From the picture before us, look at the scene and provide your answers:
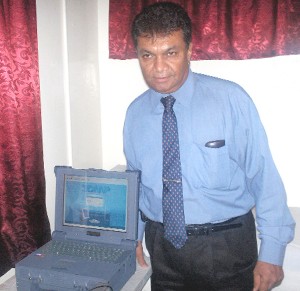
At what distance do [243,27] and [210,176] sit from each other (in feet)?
4.19

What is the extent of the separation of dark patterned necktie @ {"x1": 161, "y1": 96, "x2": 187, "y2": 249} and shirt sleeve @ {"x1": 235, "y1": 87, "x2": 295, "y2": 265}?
23cm

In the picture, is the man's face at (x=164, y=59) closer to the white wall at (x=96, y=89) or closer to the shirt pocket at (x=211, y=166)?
the shirt pocket at (x=211, y=166)

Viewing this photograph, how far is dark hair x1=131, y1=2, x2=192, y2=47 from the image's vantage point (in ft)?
4.00

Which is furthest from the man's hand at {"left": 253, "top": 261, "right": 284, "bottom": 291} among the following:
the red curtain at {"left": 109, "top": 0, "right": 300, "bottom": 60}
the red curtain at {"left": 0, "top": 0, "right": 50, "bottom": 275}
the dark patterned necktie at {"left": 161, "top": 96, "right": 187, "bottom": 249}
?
the red curtain at {"left": 109, "top": 0, "right": 300, "bottom": 60}

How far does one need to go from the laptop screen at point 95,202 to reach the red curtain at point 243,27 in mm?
1308

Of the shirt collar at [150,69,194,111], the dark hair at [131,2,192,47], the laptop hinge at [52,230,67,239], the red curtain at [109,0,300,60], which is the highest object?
the red curtain at [109,0,300,60]

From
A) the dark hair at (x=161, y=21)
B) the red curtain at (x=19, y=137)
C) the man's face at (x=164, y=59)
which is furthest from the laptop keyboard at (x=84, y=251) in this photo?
the dark hair at (x=161, y=21)

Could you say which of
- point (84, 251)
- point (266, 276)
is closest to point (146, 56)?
point (84, 251)

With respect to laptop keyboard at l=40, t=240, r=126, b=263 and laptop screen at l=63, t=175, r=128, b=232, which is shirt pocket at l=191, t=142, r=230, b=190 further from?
laptop keyboard at l=40, t=240, r=126, b=263

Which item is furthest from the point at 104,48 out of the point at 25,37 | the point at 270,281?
the point at 270,281

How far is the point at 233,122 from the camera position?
128cm

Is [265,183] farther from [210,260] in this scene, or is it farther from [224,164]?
[210,260]

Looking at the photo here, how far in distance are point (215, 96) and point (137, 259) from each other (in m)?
0.69

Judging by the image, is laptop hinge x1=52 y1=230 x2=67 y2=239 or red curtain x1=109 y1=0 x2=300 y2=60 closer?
laptop hinge x1=52 y1=230 x2=67 y2=239
